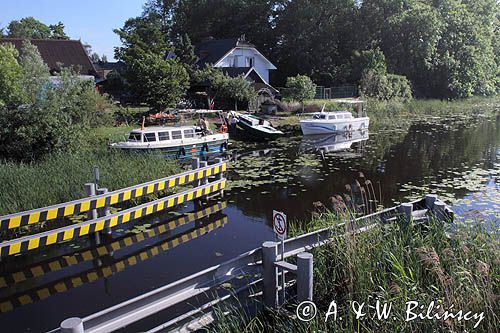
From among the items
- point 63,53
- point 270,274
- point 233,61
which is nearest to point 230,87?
point 233,61

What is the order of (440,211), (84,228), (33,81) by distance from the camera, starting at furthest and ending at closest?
(33,81) → (84,228) → (440,211)

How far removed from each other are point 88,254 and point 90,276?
1.06 m

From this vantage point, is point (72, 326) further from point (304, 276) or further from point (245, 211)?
point (245, 211)

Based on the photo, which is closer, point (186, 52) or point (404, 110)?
point (186, 52)

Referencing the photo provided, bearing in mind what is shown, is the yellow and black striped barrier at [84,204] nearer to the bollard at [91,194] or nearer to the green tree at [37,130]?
the bollard at [91,194]

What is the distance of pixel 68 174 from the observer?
13062mm

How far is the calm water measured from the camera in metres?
8.48

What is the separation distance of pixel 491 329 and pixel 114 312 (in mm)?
4241

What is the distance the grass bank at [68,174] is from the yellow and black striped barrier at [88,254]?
186cm

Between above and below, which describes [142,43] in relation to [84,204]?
above

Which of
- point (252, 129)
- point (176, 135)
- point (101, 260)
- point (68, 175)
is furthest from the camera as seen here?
point (252, 129)

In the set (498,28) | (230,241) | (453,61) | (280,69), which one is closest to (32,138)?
(230,241)

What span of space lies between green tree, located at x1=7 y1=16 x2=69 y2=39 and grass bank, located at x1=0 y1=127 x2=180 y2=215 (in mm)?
68788

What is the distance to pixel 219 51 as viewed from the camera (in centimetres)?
4622
